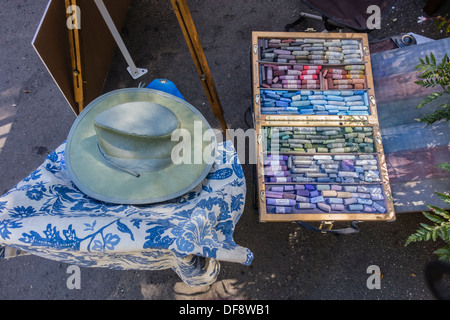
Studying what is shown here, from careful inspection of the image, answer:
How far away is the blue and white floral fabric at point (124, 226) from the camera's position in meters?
1.27

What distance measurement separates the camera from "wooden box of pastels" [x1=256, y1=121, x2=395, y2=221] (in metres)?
2.48

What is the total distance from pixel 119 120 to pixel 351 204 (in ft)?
6.09

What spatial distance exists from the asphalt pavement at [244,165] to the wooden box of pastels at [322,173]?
536 millimetres

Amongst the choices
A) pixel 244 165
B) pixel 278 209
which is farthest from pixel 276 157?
pixel 244 165

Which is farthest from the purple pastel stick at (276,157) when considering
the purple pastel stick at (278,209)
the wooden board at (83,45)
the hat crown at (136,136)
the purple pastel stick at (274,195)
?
the wooden board at (83,45)

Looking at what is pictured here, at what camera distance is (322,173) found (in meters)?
2.63

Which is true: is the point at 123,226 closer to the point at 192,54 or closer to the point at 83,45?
the point at 192,54

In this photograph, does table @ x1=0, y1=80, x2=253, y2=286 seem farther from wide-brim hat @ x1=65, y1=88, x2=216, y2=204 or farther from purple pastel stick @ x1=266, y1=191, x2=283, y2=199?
purple pastel stick @ x1=266, y1=191, x2=283, y2=199

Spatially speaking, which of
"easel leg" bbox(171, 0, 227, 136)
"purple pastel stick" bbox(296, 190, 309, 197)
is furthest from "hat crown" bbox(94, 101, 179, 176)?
"purple pastel stick" bbox(296, 190, 309, 197)

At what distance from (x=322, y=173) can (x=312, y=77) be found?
2.97ft

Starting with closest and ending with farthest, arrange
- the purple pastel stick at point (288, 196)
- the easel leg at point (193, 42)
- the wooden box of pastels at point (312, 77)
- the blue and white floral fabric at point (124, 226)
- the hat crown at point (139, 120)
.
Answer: the blue and white floral fabric at point (124, 226), the hat crown at point (139, 120), the easel leg at point (193, 42), the purple pastel stick at point (288, 196), the wooden box of pastels at point (312, 77)

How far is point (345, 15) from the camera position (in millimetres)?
3197

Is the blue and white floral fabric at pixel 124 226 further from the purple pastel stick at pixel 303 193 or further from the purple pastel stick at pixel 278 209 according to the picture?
the purple pastel stick at pixel 303 193
